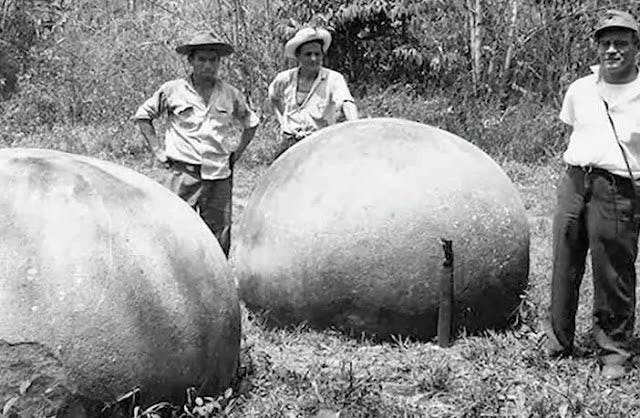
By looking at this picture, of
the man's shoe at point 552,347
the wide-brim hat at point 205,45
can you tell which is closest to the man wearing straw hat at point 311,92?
the wide-brim hat at point 205,45

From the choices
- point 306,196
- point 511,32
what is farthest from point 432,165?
point 511,32

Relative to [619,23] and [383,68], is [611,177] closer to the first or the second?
[619,23]

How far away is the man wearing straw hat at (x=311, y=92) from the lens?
22.1 ft

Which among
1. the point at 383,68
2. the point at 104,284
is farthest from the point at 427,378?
the point at 383,68

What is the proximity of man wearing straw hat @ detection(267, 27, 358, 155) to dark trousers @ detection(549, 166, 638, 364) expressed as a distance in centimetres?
201

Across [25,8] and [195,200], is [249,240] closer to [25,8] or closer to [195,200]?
[195,200]

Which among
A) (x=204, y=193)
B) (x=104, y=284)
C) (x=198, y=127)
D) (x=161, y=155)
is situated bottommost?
(x=204, y=193)

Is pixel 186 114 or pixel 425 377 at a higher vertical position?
pixel 186 114

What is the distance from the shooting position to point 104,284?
12.4 feet

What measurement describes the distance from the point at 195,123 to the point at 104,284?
8.60 feet

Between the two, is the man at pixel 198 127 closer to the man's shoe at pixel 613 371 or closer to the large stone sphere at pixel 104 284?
the large stone sphere at pixel 104 284

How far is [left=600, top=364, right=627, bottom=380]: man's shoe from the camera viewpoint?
499 cm

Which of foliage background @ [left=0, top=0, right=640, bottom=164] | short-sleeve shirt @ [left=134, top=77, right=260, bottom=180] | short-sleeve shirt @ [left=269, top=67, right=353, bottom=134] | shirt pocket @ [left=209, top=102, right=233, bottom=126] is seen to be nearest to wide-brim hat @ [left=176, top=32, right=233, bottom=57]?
short-sleeve shirt @ [left=134, top=77, right=260, bottom=180]

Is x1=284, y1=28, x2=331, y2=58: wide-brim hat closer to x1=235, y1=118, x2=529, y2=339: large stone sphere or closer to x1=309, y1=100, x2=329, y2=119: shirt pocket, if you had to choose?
x1=309, y1=100, x2=329, y2=119: shirt pocket
